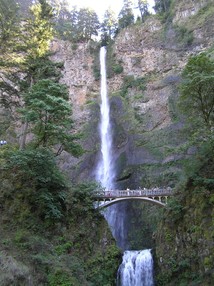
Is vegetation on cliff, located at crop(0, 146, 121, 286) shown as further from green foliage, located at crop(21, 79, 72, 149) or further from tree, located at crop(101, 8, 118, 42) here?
tree, located at crop(101, 8, 118, 42)

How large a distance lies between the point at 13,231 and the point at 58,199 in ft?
13.2

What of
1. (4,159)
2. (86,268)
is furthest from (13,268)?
(4,159)

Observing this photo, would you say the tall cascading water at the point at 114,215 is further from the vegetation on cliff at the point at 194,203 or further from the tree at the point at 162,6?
the tree at the point at 162,6

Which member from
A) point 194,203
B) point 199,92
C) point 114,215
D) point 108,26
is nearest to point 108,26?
point 108,26

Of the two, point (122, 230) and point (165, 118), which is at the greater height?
point (165, 118)

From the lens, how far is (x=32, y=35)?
Result: 74.3 ft

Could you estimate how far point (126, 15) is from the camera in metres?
56.4

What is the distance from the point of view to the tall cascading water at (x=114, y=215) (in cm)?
1947

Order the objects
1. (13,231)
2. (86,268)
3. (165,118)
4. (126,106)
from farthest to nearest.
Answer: (126,106)
(165,118)
(86,268)
(13,231)

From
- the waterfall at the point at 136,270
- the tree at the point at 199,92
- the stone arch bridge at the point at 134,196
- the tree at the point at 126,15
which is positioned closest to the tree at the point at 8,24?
the tree at the point at 199,92

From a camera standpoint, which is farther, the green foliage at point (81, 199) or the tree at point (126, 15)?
the tree at point (126, 15)

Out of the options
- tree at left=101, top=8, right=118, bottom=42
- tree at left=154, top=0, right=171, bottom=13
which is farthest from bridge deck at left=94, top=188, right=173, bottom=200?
tree at left=101, top=8, right=118, bottom=42

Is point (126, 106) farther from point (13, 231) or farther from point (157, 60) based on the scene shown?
point (13, 231)

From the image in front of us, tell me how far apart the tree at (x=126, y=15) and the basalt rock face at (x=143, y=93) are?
4.13 meters
